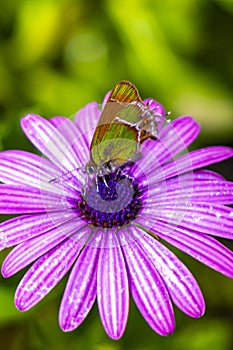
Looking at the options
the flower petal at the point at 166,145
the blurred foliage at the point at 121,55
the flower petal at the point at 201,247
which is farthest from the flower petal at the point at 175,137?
the blurred foliage at the point at 121,55

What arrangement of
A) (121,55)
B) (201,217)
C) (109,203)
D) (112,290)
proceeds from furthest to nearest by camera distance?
(121,55) < (109,203) < (201,217) < (112,290)

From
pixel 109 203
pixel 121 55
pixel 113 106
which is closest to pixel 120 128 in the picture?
pixel 113 106

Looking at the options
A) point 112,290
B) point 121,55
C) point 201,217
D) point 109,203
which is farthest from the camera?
point 121,55

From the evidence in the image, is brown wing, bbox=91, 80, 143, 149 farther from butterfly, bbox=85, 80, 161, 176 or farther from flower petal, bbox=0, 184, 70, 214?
flower petal, bbox=0, 184, 70, 214

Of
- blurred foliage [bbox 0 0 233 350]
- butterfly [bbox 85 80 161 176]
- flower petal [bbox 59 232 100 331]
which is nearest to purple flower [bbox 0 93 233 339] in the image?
flower petal [bbox 59 232 100 331]

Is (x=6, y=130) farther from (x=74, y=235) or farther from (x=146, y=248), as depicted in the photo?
(x=146, y=248)

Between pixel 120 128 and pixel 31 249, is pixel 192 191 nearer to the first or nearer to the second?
pixel 120 128

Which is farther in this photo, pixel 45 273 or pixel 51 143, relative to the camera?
pixel 51 143
